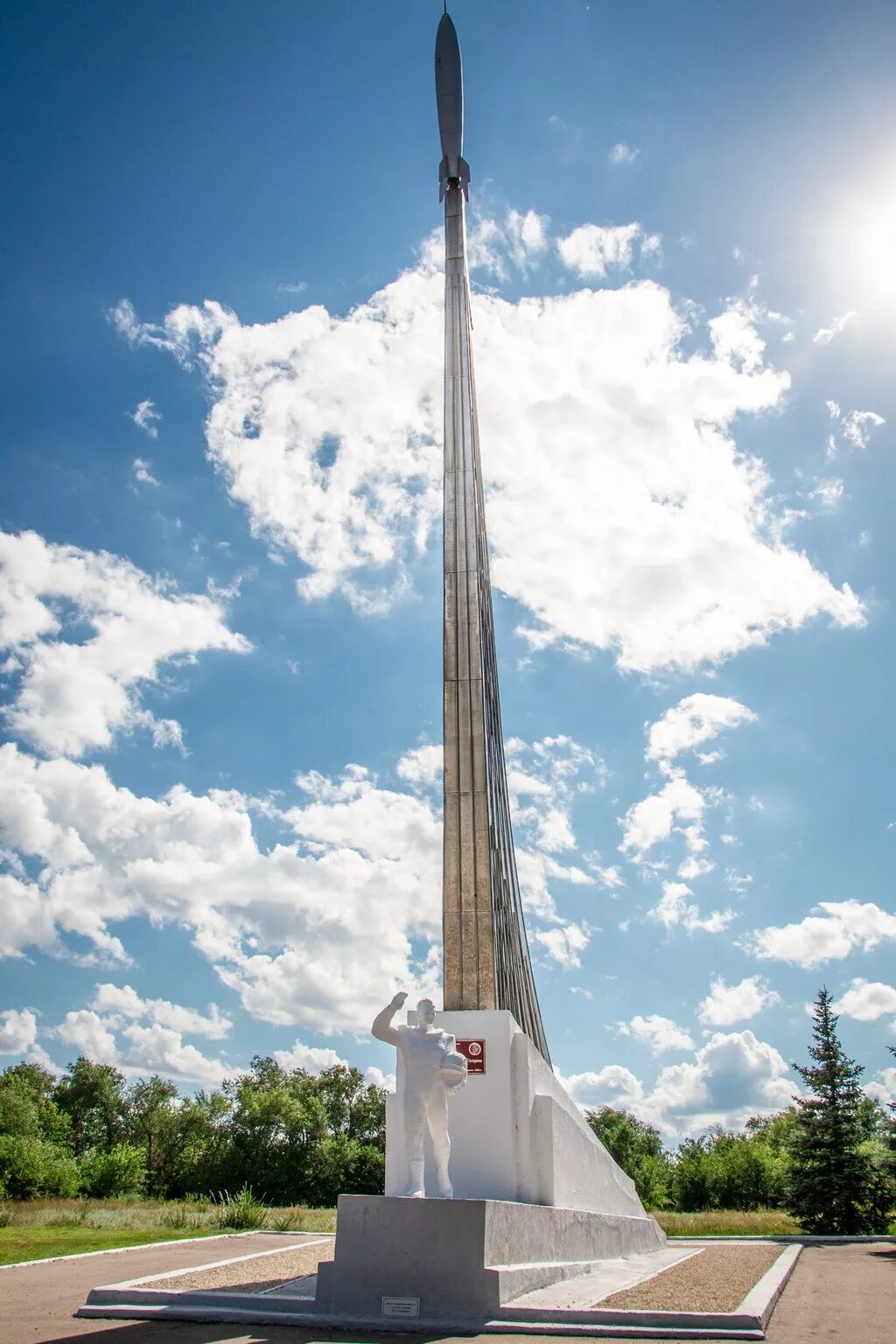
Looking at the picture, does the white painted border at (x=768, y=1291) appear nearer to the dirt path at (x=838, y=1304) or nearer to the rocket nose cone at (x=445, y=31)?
the dirt path at (x=838, y=1304)

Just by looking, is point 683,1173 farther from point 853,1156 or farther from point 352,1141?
point 853,1156

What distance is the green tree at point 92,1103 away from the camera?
42.4m

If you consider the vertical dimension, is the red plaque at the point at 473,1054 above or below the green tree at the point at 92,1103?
above

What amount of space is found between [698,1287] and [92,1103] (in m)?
43.5

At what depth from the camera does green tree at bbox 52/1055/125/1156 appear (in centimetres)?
4238

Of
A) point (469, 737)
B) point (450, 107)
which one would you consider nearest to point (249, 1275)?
point (469, 737)

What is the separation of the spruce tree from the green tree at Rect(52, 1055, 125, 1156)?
3240cm

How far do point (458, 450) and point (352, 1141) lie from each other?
33538mm

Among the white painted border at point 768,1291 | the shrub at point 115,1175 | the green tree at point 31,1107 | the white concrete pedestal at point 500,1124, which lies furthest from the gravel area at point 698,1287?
the green tree at point 31,1107

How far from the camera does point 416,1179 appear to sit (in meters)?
6.64

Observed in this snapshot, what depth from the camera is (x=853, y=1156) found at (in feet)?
68.4

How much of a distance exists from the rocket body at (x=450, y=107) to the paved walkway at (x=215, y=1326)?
14415 mm

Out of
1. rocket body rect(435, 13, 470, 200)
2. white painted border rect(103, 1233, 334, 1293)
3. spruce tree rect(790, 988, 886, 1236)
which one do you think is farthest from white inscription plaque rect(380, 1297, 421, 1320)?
spruce tree rect(790, 988, 886, 1236)

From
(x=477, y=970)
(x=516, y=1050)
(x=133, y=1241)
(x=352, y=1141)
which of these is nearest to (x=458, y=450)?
(x=477, y=970)
